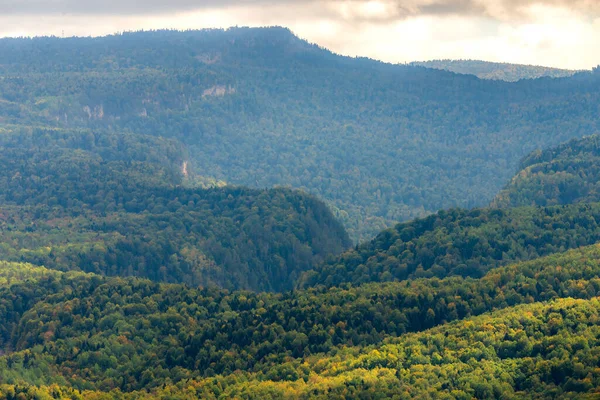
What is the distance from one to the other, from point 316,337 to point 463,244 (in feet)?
179

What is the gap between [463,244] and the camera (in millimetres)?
181250

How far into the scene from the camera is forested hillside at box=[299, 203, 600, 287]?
581ft

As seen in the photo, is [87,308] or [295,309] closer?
[295,309]

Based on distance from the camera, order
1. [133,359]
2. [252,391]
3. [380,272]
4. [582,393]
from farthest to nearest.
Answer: [380,272], [133,359], [252,391], [582,393]

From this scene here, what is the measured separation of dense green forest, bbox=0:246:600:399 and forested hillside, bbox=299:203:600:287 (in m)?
18.5

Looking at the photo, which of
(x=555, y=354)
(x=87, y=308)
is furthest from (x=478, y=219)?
(x=555, y=354)

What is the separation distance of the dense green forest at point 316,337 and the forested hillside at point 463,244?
18.5 metres

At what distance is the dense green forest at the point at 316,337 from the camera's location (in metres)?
112

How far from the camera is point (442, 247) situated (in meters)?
180

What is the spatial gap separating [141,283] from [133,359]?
27.0m

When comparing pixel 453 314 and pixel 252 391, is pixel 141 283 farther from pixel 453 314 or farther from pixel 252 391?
pixel 252 391

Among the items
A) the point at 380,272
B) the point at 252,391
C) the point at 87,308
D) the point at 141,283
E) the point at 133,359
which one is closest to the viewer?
the point at 252,391

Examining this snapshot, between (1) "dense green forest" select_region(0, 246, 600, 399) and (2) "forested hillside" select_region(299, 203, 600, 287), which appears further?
(2) "forested hillside" select_region(299, 203, 600, 287)

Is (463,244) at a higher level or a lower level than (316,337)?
lower
